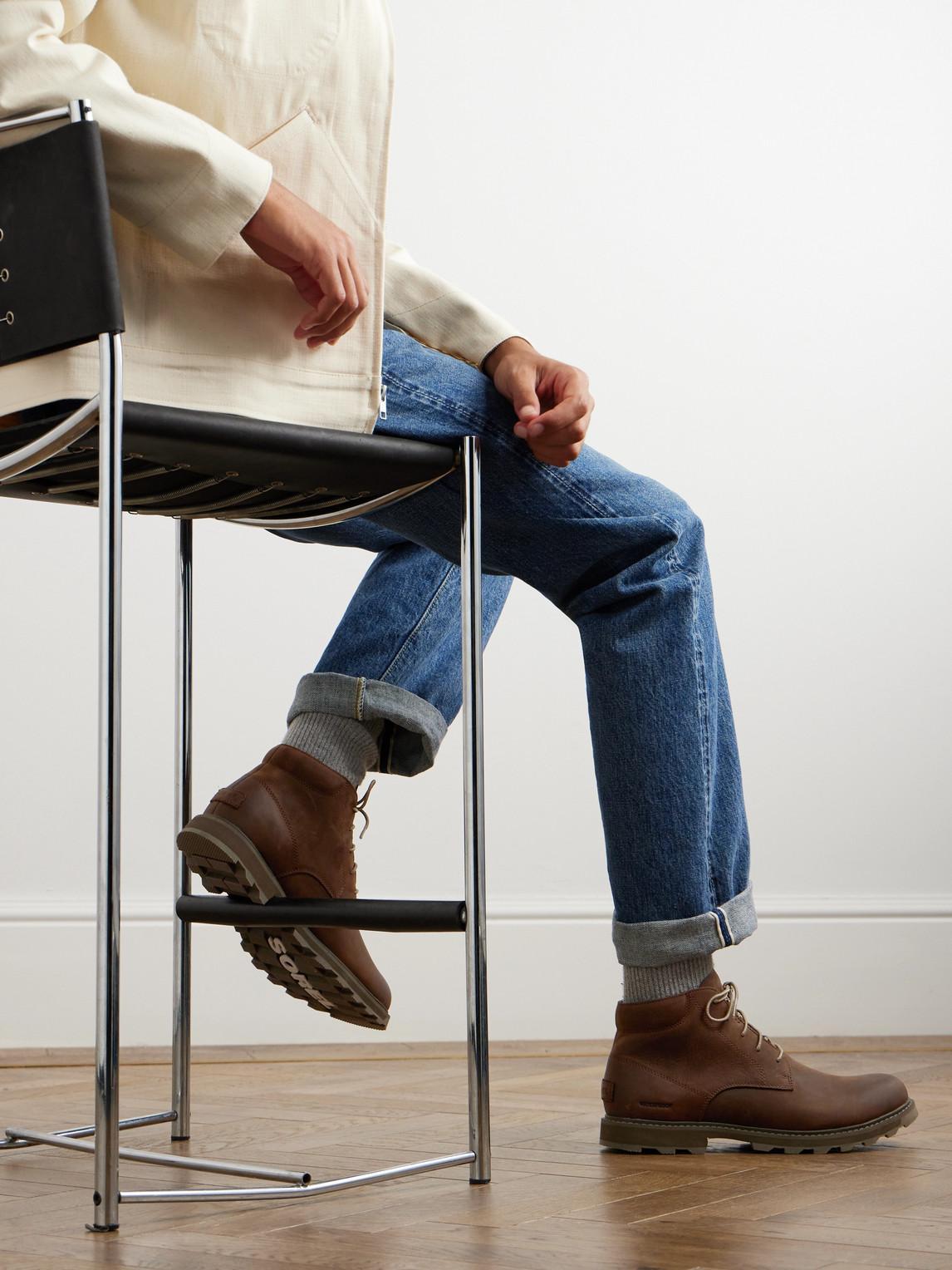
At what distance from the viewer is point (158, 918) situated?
199cm

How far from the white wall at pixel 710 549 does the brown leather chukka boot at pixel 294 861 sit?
3.02 ft

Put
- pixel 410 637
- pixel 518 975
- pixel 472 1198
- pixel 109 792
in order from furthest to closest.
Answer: pixel 518 975 < pixel 410 637 < pixel 472 1198 < pixel 109 792

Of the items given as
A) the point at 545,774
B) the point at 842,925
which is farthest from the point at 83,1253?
the point at 842,925

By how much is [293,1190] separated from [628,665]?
0.45 meters

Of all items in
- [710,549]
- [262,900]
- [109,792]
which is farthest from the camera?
[710,549]

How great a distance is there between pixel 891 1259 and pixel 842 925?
138 cm

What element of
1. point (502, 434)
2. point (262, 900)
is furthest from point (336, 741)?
point (502, 434)

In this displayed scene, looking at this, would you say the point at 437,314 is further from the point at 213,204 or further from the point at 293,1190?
the point at 293,1190

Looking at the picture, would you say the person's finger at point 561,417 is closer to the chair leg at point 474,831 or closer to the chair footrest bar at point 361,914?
the chair leg at point 474,831

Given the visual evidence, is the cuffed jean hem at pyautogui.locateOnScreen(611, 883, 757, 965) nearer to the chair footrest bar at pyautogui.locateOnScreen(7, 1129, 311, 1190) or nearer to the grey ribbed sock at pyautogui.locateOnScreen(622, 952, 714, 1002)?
the grey ribbed sock at pyautogui.locateOnScreen(622, 952, 714, 1002)

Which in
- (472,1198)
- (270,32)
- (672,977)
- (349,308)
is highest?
(270,32)

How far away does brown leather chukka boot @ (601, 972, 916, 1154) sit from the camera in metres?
1.12

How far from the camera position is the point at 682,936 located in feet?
3.65

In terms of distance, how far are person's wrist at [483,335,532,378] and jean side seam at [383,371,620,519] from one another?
2.2 inches
